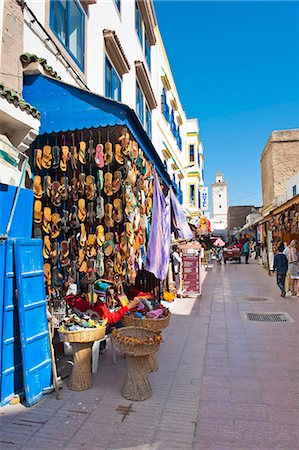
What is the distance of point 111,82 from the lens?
8.95m

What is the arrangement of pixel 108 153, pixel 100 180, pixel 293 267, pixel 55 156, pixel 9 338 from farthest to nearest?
1. pixel 293 267
2. pixel 55 156
3. pixel 100 180
4. pixel 108 153
5. pixel 9 338

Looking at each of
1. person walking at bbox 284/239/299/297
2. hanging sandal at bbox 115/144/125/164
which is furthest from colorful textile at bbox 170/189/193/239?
person walking at bbox 284/239/299/297

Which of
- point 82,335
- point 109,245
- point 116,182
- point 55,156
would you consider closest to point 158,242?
point 109,245

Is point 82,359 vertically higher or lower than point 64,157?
lower

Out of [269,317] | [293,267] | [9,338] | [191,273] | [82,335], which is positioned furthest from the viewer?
[191,273]

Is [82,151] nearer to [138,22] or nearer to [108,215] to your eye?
[108,215]

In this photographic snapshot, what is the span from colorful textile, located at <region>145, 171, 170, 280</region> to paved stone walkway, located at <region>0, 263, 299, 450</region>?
1469 millimetres

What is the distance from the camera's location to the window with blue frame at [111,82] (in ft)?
28.6

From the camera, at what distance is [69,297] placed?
5.54 meters

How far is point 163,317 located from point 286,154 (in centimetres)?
2282

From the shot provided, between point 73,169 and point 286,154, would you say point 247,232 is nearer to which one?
point 286,154

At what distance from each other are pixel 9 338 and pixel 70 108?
3.12 m

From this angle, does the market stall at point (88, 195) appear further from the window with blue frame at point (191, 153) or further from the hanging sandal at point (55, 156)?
the window with blue frame at point (191, 153)

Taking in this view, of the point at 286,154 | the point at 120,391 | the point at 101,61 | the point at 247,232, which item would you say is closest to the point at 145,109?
the point at 101,61
